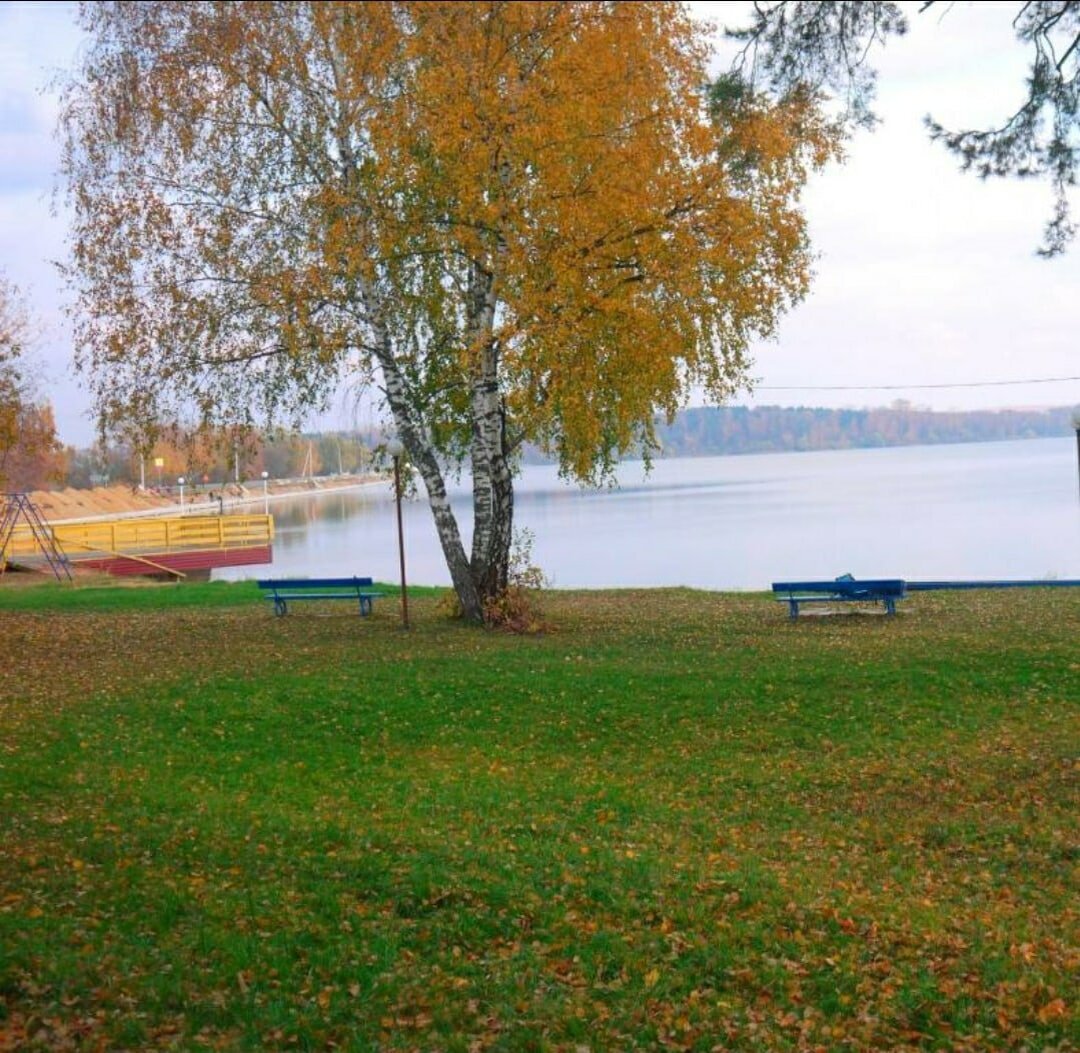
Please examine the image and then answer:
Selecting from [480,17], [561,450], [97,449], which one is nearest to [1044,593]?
[561,450]

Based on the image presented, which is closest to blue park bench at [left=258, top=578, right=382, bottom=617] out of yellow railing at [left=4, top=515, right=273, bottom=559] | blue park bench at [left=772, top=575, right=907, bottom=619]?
blue park bench at [left=772, top=575, right=907, bottom=619]

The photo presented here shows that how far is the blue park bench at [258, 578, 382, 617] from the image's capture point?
18.2 meters

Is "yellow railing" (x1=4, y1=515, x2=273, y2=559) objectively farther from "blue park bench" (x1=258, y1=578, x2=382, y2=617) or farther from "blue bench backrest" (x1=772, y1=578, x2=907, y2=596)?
"blue bench backrest" (x1=772, y1=578, x2=907, y2=596)

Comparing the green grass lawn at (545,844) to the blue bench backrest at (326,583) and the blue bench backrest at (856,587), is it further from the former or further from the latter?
the blue bench backrest at (326,583)

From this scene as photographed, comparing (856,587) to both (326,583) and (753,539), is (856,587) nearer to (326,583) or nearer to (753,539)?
(326,583)

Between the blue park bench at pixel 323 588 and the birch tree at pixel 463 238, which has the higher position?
the birch tree at pixel 463 238

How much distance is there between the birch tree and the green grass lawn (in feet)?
10.3

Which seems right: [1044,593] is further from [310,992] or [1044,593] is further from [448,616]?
[310,992]

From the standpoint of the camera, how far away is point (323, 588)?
1875cm

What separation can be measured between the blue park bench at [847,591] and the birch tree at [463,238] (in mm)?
3101

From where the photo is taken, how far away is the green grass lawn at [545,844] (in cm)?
564

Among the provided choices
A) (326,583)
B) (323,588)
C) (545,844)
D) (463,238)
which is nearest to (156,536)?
(323,588)

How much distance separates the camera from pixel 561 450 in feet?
54.9

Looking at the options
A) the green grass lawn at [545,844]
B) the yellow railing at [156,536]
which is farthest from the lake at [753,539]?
the green grass lawn at [545,844]
